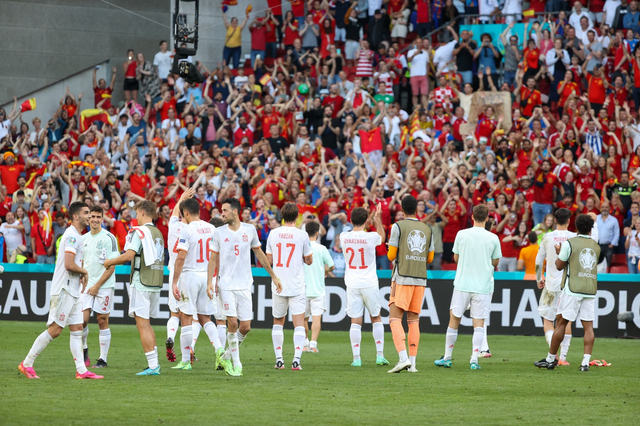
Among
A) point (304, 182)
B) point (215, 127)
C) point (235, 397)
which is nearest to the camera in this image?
point (235, 397)

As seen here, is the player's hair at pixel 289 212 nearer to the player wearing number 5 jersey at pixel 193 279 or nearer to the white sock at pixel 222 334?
the player wearing number 5 jersey at pixel 193 279

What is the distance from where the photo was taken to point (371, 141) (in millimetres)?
24500

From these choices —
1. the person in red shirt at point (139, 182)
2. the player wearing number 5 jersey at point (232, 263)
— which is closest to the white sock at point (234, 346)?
the player wearing number 5 jersey at point (232, 263)

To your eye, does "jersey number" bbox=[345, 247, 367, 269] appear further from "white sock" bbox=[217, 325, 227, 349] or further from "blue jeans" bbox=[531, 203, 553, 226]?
"blue jeans" bbox=[531, 203, 553, 226]

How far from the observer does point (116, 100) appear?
102 ft

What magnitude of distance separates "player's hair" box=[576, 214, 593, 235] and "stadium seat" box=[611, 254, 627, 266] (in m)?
7.86

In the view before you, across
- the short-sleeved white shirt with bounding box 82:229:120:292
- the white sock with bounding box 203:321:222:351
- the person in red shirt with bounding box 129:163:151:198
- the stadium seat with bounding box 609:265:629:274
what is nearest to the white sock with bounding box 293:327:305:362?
the white sock with bounding box 203:321:222:351

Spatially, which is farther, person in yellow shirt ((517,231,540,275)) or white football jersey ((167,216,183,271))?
person in yellow shirt ((517,231,540,275))

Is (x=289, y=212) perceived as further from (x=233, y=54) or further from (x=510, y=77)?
(x=233, y=54)

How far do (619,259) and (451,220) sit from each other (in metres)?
3.94

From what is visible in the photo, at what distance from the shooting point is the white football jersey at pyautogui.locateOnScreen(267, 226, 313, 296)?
1255 cm

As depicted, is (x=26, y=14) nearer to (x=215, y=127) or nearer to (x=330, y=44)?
(x=215, y=127)

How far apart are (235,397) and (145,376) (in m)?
2.25

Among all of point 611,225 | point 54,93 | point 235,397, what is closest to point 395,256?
point 235,397
